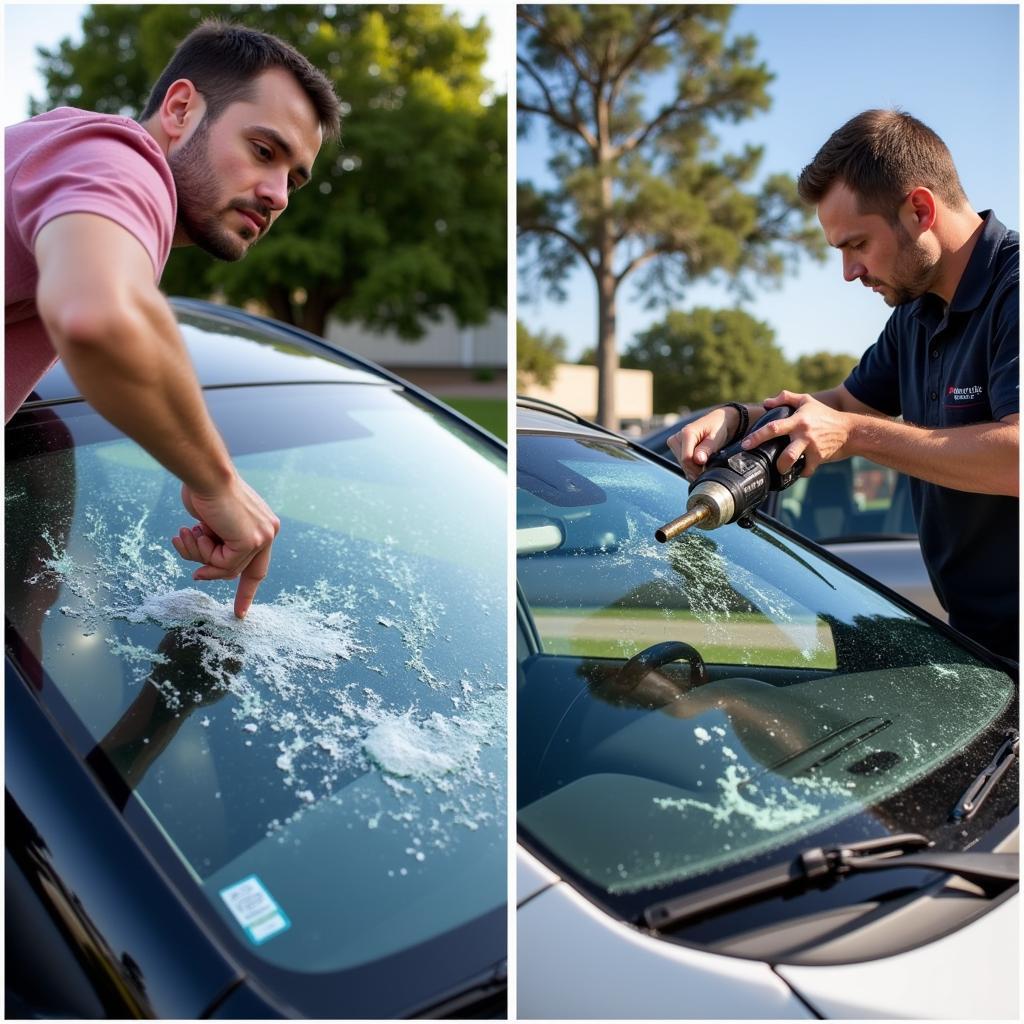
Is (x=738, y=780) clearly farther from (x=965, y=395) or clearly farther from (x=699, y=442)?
(x=965, y=395)

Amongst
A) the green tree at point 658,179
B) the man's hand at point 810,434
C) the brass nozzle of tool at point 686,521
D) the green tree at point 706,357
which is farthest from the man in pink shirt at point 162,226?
the green tree at point 706,357

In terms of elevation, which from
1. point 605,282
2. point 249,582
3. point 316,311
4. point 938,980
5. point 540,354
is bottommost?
point 938,980

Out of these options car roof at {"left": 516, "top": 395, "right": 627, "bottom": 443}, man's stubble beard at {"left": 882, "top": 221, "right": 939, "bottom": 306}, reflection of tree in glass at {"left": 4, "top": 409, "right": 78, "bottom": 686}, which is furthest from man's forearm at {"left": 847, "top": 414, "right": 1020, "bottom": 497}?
reflection of tree in glass at {"left": 4, "top": 409, "right": 78, "bottom": 686}

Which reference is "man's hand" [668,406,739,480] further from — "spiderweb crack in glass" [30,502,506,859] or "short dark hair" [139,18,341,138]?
"short dark hair" [139,18,341,138]

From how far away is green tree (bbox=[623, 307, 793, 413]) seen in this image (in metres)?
16.4

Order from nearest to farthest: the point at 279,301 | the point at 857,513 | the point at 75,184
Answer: the point at 75,184 < the point at 857,513 < the point at 279,301

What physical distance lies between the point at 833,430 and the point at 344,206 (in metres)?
16.9

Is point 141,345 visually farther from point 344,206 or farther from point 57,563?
point 344,206

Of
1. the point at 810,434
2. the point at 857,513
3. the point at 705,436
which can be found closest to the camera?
the point at 810,434

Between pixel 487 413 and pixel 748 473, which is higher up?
pixel 487 413

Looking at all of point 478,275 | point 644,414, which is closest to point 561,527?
point 478,275

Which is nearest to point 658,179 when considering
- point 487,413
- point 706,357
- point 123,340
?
point 487,413

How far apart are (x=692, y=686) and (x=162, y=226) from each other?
908 millimetres

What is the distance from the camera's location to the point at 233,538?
138 centimetres
